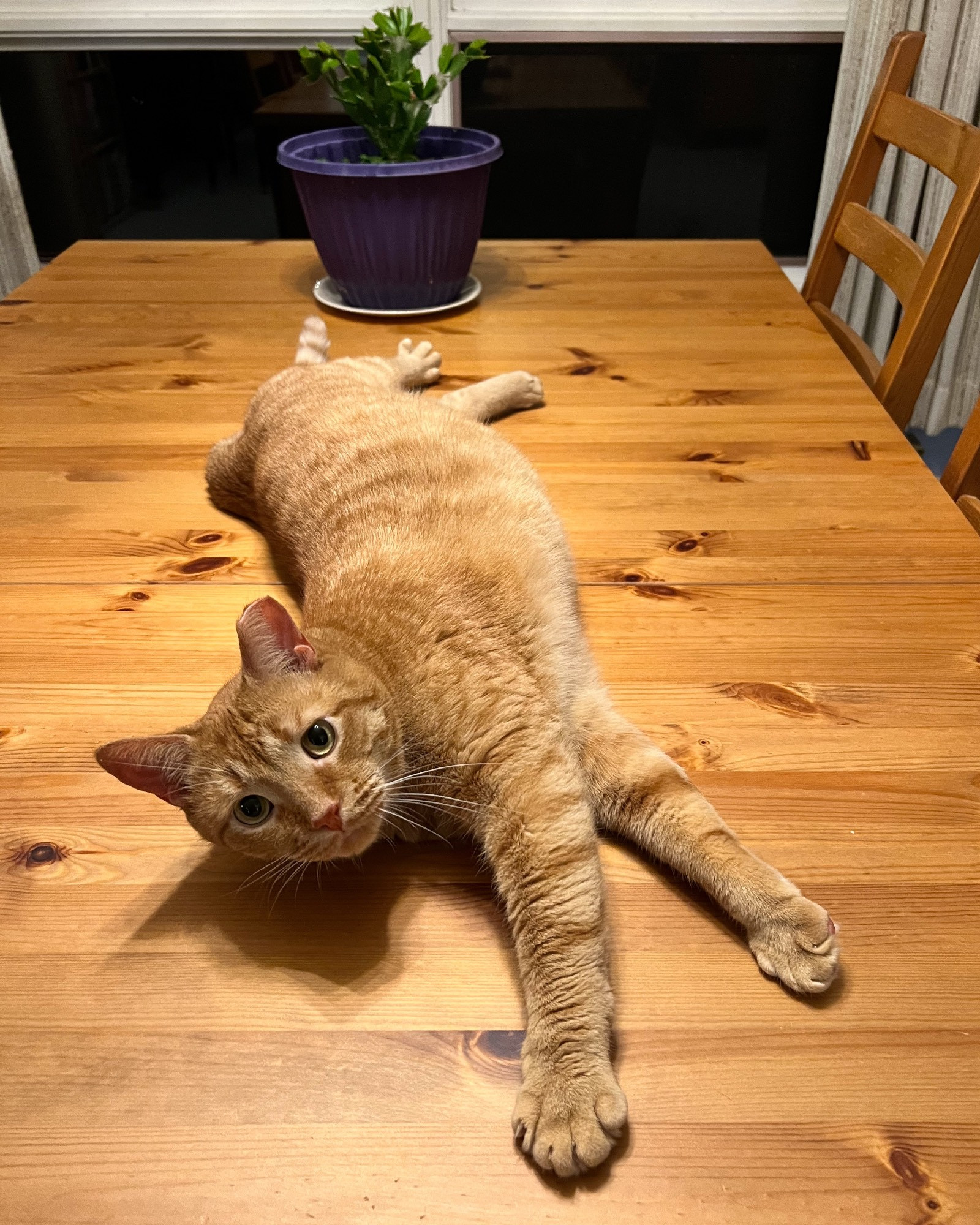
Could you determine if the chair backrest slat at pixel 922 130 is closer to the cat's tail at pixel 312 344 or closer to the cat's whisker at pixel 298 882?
the cat's tail at pixel 312 344

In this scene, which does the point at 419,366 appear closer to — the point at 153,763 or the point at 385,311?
the point at 385,311

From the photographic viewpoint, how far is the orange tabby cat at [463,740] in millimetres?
753

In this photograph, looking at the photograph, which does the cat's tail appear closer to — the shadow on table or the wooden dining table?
the wooden dining table

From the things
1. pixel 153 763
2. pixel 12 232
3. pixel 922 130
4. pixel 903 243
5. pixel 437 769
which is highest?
pixel 922 130

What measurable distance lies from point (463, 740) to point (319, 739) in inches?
5.8

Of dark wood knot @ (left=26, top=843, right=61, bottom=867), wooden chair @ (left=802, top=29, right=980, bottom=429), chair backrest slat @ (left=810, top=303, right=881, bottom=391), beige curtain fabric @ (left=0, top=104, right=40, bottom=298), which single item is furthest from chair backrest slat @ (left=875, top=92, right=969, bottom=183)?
beige curtain fabric @ (left=0, top=104, right=40, bottom=298)

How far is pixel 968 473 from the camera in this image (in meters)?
1.27

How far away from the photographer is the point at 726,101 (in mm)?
2928

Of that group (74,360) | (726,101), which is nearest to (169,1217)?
(74,360)

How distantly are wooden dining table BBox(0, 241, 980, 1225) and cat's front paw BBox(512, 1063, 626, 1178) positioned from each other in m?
0.01

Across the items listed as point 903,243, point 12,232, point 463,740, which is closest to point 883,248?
point 903,243

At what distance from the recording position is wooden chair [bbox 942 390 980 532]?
123 cm

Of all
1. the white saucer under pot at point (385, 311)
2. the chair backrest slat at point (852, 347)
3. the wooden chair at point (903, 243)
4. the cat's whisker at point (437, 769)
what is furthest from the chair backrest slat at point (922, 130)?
the cat's whisker at point (437, 769)

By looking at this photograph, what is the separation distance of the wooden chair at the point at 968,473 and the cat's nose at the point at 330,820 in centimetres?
88
